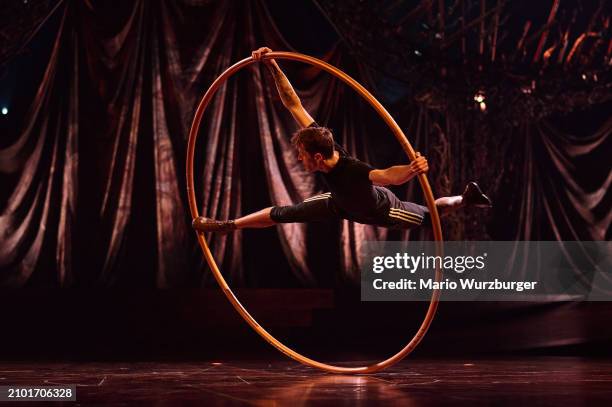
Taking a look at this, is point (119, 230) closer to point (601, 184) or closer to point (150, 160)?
point (150, 160)


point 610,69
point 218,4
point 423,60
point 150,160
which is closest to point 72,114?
point 150,160

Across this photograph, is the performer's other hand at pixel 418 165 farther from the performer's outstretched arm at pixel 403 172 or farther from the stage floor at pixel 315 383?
the stage floor at pixel 315 383

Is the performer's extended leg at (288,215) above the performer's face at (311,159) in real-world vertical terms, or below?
below

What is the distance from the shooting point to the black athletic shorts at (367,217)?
15.9 ft

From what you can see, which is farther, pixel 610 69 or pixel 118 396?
pixel 610 69

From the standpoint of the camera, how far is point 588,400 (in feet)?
13.0

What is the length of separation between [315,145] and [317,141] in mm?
26

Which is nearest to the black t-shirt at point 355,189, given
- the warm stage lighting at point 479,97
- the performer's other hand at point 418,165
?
the performer's other hand at point 418,165

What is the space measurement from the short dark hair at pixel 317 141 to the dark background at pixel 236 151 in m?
2.71

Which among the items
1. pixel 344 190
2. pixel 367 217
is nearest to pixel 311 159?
pixel 344 190

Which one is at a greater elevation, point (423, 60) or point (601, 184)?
point (423, 60)

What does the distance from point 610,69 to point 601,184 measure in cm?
129

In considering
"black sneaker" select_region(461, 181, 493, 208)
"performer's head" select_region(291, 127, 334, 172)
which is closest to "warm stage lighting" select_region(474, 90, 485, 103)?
"black sneaker" select_region(461, 181, 493, 208)

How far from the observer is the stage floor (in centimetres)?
400
